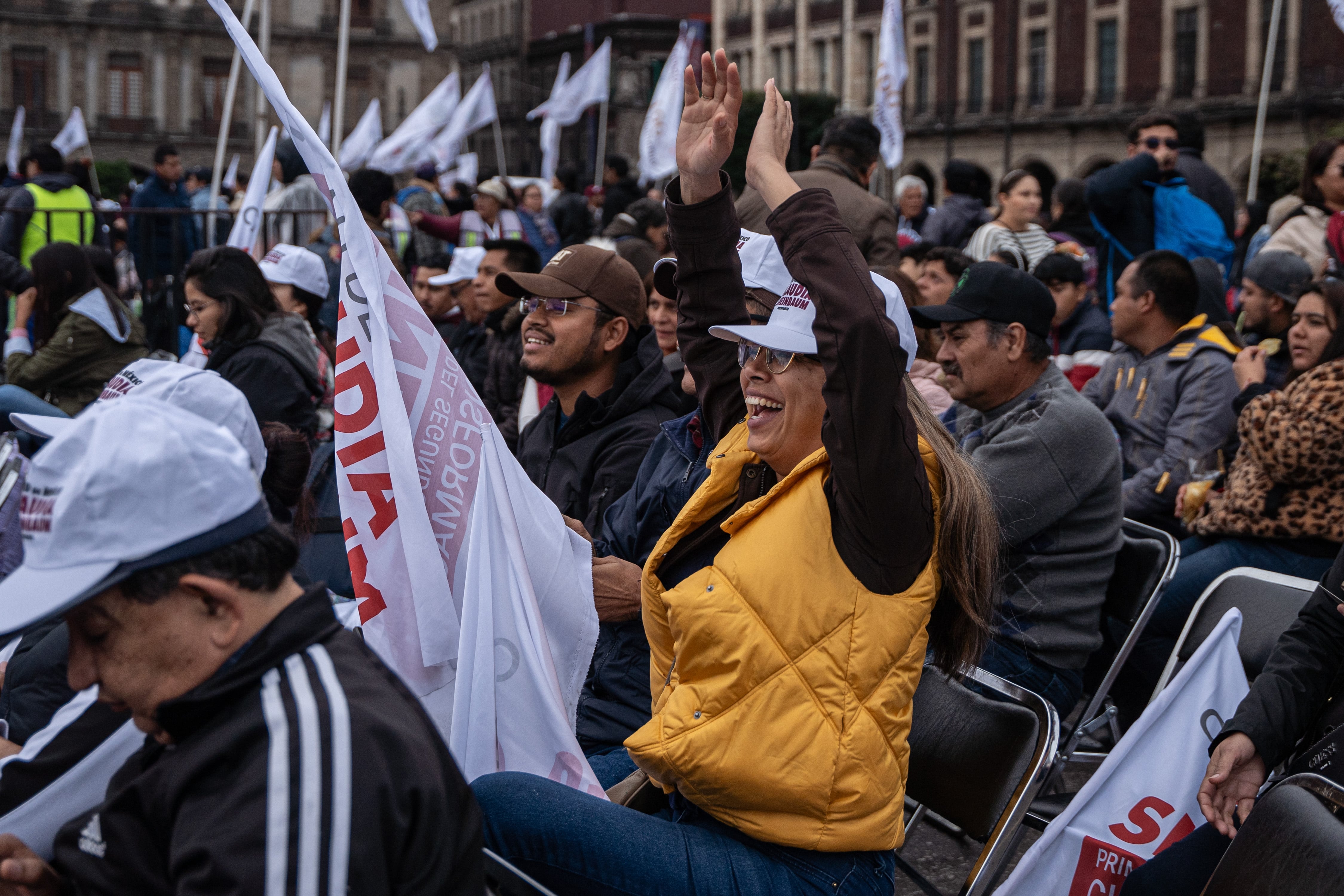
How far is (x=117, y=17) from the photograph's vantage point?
188ft

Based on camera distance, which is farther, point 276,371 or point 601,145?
point 601,145

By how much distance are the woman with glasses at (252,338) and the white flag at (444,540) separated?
2.33 metres

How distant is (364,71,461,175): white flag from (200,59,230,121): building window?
4523cm

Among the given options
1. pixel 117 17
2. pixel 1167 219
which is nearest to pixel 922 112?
pixel 117 17

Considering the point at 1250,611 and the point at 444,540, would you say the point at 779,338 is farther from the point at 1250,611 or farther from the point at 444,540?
the point at 1250,611

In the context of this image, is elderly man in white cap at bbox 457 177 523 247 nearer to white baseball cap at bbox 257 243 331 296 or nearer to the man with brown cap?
white baseball cap at bbox 257 243 331 296

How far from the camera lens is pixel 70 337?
6.69 meters

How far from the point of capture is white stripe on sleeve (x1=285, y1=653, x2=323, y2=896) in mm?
1491

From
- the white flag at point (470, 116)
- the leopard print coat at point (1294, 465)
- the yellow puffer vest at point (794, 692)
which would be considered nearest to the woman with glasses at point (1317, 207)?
the leopard print coat at point (1294, 465)

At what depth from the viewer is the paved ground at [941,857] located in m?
3.89


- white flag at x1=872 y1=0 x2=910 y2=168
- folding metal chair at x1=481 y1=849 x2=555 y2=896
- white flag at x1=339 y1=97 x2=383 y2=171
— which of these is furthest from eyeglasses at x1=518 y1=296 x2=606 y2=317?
white flag at x1=339 y1=97 x2=383 y2=171

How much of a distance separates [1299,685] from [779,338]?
4.63 feet

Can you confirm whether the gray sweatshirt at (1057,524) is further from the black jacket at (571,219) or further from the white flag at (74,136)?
the white flag at (74,136)

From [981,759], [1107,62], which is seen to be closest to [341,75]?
[981,759]
